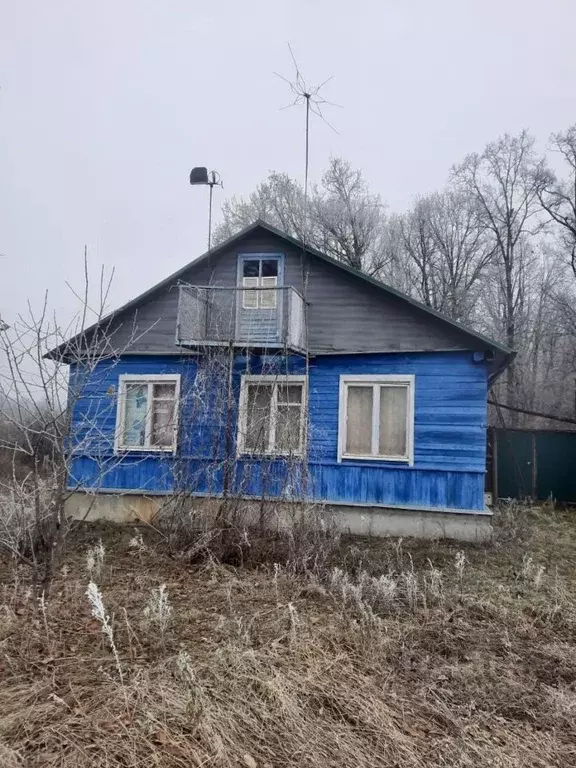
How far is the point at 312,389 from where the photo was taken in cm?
1041

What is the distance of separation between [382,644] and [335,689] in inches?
33.6

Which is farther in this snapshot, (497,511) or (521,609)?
(497,511)

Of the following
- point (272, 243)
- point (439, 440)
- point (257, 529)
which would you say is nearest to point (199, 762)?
point (257, 529)

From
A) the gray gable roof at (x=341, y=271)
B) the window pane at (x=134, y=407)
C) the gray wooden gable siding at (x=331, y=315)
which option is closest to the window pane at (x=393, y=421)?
the gray wooden gable siding at (x=331, y=315)

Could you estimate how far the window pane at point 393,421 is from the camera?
998 cm

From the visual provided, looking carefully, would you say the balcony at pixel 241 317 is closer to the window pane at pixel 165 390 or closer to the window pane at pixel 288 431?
the window pane at pixel 288 431

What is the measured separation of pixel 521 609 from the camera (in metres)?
5.53

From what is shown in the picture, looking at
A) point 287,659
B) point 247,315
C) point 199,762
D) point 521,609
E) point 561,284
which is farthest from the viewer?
point 561,284

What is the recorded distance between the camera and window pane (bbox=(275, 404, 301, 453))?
8.32 metres

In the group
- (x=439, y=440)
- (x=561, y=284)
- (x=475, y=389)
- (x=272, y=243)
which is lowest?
(x=439, y=440)

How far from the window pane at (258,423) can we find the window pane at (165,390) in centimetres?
161

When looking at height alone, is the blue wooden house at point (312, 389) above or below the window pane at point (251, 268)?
below

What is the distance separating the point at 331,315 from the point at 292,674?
751cm

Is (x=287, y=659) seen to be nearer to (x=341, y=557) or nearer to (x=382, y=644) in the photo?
(x=382, y=644)
